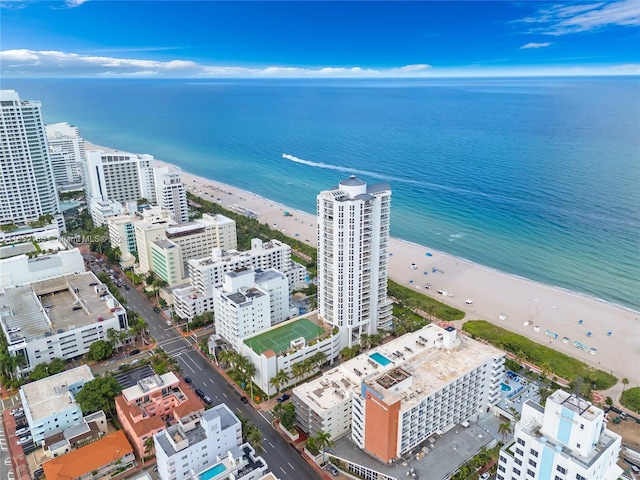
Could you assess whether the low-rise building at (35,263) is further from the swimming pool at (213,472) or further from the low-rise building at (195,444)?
the swimming pool at (213,472)

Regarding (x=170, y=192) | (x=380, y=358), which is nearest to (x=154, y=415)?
(x=380, y=358)

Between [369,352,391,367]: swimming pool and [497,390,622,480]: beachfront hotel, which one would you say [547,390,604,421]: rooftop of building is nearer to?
[497,390,622,480]: beachfront hotel

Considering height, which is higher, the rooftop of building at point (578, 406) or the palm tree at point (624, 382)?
the rooftop of building at point (578, 406)

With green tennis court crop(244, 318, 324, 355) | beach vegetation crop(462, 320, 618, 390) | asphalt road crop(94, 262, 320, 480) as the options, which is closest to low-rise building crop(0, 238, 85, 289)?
asphalt road crop(94, 262, 320, 480)

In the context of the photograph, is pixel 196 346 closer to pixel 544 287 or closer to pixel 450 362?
pixel 450 362

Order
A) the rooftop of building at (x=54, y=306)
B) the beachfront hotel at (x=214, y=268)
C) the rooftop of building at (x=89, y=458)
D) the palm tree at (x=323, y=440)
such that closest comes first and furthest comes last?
the rooftop of building at (x=89, y=458), the palm tree at (x=323, y=440), the rooftop of building at (x=54, y=306), the beachfront hotel at (x=214, y=268)

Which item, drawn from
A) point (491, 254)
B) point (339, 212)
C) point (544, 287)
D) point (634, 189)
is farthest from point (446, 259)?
point (634, 189)

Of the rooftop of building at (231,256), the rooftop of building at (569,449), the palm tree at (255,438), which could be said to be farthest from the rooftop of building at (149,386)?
the rooftop of building at (569,449)
